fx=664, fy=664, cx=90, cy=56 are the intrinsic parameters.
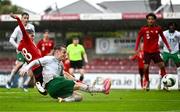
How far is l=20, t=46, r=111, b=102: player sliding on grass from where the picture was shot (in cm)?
1431

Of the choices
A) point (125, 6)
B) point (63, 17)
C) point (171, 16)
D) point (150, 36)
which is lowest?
point (150, 36)

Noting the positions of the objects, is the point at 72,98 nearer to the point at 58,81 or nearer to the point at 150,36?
the point at 58,81

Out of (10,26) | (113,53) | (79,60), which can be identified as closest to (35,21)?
(10,26)

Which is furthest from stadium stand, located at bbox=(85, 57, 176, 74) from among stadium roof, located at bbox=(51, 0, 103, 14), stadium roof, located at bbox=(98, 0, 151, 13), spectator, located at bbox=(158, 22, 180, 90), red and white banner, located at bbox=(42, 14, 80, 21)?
spectator, located at bbox=(158, 22, 180, 90)

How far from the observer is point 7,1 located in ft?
249

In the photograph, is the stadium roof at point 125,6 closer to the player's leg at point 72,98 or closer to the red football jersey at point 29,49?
the red football jersey at point 29,49

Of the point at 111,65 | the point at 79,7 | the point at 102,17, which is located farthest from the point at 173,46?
the point at 79,7

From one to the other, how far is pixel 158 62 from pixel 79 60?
6.42 meters

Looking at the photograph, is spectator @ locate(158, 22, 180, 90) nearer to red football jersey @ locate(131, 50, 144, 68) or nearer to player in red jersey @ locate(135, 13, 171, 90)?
player in red jersey @ locate(135, 13, 171, 90)

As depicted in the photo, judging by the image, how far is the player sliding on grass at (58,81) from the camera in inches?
563

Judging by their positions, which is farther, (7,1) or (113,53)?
(7,1)

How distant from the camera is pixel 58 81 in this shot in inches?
564

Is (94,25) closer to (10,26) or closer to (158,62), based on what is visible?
(10,26)

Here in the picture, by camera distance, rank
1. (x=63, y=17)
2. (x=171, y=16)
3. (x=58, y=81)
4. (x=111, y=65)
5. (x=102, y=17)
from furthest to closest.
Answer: (x=111, y=65) → (x=63, y=17) → (x=102, y=17) → (x=171, y=16) → (x=58, y=81)
